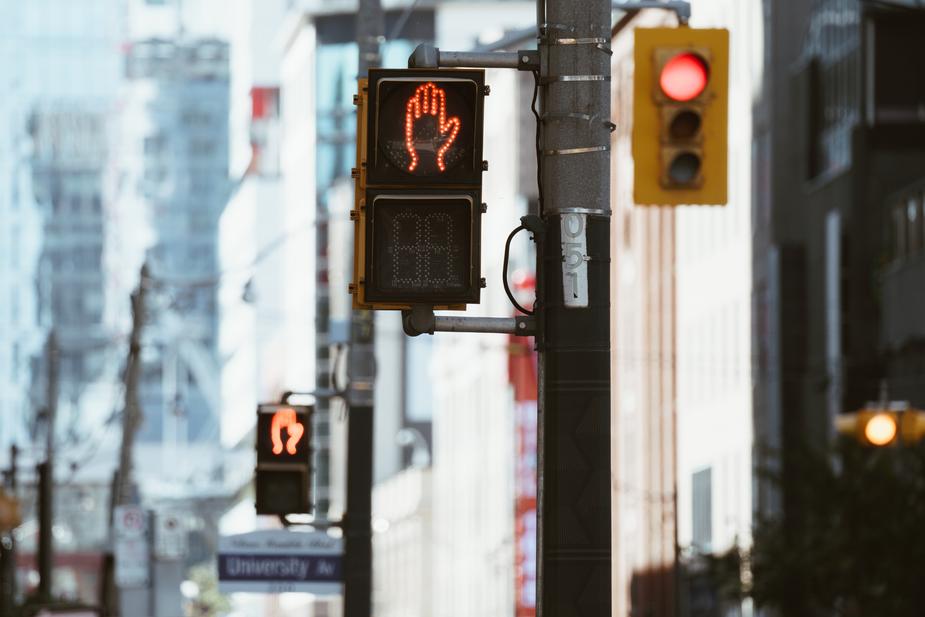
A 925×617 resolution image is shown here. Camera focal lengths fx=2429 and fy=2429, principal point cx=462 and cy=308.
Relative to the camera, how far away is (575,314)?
1152cm

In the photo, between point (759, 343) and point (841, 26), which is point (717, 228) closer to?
point (759, 343)

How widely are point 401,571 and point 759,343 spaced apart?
296ft

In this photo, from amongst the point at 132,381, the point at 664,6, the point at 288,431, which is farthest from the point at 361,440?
the point at 132,381

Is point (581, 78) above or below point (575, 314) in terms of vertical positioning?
above

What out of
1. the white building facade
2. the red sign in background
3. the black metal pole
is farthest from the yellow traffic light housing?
the red sign in background

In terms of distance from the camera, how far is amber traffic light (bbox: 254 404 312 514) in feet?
75.5

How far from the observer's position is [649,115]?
12688 millimetres

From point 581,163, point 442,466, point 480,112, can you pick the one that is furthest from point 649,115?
point 442,466

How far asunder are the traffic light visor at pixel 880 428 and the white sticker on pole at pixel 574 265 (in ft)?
51.1

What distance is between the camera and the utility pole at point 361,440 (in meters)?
24.8

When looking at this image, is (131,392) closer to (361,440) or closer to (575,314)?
(361,440)

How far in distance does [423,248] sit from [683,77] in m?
2.53

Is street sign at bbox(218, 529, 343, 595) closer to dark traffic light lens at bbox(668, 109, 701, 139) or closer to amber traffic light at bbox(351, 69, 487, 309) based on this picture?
dark traffic light lens at bbox(668, 109, 701, 139)

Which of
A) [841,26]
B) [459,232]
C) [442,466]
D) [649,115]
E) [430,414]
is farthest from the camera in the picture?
[430,414]
